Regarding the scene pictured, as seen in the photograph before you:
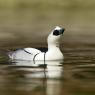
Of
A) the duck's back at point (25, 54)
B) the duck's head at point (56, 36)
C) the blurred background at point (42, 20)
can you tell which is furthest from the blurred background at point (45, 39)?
the duck's head at point (56, 36)

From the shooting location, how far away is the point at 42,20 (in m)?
35.3

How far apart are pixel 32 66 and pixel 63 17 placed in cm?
1995

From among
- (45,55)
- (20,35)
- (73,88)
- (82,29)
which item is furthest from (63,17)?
(73,88)

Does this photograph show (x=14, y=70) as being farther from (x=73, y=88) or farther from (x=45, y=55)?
(x=73, y=88)

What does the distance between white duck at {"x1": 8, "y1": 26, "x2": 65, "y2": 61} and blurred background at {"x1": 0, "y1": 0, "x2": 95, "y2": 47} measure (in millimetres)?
4039

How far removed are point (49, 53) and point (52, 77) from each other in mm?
2696

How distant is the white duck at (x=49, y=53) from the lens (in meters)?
17.3

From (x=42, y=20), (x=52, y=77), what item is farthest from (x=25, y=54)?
(x=42, y=20)

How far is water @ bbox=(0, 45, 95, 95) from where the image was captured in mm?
12945

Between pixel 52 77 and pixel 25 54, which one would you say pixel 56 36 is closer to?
pixel 25 54

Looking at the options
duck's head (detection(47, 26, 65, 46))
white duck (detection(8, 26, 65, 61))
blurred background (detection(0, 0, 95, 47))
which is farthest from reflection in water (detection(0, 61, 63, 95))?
blurred background (detection(0, 0, 95, 47))

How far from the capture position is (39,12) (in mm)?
39531

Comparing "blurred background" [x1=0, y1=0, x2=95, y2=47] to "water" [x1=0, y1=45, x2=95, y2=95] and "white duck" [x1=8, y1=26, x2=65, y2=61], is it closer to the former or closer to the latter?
"white duck" [x1=8, y1=26, x2=65, y2=61]

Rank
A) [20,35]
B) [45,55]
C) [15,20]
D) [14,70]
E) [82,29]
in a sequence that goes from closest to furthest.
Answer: [14,70] < [45,55] < [20,35] < [82,29] < [15,20]
